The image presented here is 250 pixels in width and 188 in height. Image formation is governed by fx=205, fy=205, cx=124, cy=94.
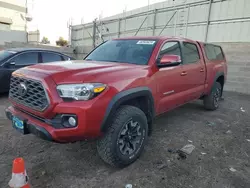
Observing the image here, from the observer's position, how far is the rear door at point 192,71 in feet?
13.2

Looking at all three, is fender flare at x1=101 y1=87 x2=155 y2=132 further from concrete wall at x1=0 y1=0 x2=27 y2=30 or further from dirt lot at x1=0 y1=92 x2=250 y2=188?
concrete wall at x1=0 y1=0 x2=27 y2=30

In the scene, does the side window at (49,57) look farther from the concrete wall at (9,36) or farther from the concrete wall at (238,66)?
the concrete wall at (9,36)

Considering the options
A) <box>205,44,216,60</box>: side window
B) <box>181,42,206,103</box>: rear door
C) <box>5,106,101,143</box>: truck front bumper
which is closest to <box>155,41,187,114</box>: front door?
<box>181,42,206,103</box>: rear door

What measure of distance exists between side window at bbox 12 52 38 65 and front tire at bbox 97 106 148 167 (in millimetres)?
4791

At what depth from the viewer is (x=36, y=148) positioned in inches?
127

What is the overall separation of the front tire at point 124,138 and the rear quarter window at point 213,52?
3163 mm

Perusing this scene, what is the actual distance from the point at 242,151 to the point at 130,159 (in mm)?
1967

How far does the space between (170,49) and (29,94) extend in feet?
8.02

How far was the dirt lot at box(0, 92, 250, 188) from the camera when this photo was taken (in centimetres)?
247

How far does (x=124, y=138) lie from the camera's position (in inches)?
106

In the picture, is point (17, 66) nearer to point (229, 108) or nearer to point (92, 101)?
point (92, 101)

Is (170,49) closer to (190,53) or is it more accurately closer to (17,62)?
(190,53)

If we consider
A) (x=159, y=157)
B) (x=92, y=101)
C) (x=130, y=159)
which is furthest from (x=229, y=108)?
(x=92, y=101)

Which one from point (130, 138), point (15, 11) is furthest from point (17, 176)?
point (15, 11)
